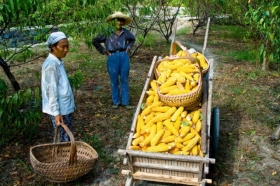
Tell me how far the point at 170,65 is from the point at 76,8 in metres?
1.92

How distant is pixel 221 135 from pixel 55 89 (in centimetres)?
278

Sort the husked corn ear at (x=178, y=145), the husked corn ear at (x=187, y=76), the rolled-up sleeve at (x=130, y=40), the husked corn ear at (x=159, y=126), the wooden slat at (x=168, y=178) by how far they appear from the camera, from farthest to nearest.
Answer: the rolled-up sleeve at (x=130, y=40) < the husked corn ear at (x=187, y=76) < the husked corn ear at (x=159, y=126) < the husked corn ear at (x=178, y=145) < the wooden slat at (x=168, y=178)

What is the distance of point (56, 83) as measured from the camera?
11.8 feet

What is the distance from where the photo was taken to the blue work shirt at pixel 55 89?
3.55 m

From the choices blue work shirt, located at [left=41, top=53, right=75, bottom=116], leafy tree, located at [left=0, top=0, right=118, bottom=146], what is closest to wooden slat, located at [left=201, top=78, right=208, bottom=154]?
blue work shirt, located at [left=41, top=53, right=75, bottom=116]

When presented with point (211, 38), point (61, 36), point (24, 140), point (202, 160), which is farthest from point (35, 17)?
point (211, 38)

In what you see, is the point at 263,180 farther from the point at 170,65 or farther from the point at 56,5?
the point at 56,5

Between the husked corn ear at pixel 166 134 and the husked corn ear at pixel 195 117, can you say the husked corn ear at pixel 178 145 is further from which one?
the husked corn ear at pixel 195 117

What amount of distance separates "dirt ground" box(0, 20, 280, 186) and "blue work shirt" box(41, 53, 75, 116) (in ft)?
3.08

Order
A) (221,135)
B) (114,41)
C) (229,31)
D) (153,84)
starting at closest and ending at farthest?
Answer: 1. (153,84)
2. (221,135)
3. (114,41)
4. (229,31)

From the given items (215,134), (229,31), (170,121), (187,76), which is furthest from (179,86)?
(229,31)

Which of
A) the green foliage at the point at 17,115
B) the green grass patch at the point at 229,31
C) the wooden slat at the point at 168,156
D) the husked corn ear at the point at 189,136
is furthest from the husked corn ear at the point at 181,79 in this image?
the green grass patch at the point at 229,31

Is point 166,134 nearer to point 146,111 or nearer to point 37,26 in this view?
point 146,111

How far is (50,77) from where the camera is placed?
3.54 meters
